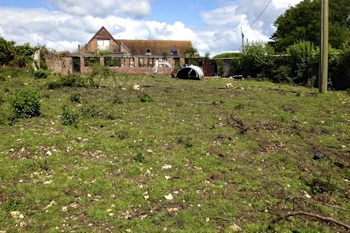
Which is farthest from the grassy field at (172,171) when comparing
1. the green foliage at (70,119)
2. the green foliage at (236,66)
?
the green foliage at (236,66)

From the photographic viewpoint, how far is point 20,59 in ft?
76.3

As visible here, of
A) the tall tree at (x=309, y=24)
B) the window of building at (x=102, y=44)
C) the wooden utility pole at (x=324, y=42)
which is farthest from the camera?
the window of building at (x=102, y=44)

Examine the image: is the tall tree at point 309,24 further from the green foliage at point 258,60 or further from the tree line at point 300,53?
the green foliage at point 258,60

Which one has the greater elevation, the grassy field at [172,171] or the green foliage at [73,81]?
the green foliage at [73,81]

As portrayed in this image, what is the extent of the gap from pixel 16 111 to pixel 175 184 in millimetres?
5148

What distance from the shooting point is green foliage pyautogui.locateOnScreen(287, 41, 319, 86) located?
21547 mm

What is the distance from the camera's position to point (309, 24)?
40.5 meters

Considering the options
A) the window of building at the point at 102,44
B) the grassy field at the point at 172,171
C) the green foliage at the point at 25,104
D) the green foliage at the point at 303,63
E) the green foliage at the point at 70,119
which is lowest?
the grassy field at the point at 172,171

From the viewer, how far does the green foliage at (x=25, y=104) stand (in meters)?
8.48

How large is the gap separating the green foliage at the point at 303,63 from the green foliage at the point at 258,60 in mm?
2495

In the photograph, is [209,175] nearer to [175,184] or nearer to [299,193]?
[175,184]

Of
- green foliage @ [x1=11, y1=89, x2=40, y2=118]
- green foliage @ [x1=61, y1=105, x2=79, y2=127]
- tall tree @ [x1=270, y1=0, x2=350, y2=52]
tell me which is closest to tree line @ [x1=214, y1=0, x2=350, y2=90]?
tall tree @ [x1=270, y1=0, x2=350, y2=52]

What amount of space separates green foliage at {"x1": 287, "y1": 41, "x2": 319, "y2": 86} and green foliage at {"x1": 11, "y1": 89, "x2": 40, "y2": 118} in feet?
55.7

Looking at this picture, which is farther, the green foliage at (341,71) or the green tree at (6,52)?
the green tree at (6,52)
